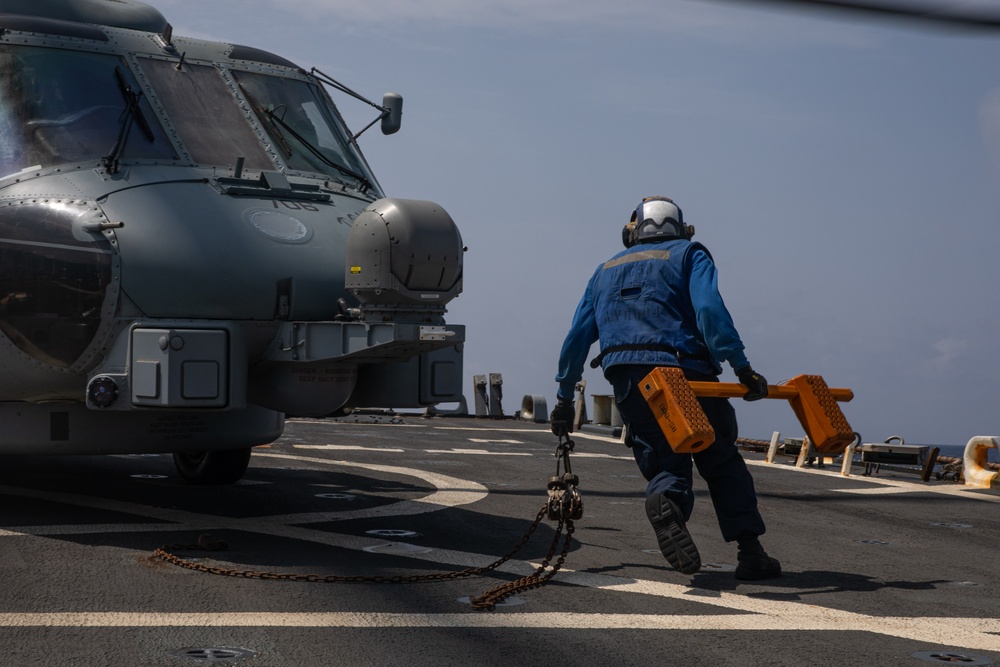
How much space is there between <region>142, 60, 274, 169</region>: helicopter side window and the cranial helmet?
101 inches

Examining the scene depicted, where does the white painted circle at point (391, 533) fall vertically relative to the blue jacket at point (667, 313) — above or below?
below

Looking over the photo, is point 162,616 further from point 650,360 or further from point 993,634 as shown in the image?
point 993,634

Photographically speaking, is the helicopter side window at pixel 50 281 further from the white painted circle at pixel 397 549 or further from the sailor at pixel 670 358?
the sailor at pixel 670 358

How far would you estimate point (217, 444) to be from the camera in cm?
815

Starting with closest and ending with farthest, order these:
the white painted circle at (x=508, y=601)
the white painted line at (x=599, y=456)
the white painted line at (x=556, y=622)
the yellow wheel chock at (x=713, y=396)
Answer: the white painted line at (x=556, y=622), the white painted circle at (x=508, y=601), the yellow wheel chock at (x=713, y=396), the white painted line at (x=599, y=456)

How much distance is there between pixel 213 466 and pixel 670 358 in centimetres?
474

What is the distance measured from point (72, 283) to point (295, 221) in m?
1.37

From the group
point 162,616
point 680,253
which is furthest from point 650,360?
point 162,616

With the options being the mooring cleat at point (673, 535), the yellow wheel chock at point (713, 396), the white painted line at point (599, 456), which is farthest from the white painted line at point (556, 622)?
the white painted line at point (599, 456)

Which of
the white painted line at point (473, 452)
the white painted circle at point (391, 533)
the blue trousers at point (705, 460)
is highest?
the blue trousers at point (705, 460)

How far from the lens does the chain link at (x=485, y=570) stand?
5902 millimetres

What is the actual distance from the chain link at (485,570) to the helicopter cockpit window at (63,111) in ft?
8.27

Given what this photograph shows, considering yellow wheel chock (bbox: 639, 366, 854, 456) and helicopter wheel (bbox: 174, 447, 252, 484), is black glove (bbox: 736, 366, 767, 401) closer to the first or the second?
yellow wheel chock (bbox: 639, 366, 854, 456)

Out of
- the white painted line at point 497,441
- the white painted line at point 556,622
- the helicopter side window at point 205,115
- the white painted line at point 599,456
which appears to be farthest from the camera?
the white painted line at point 497,441
